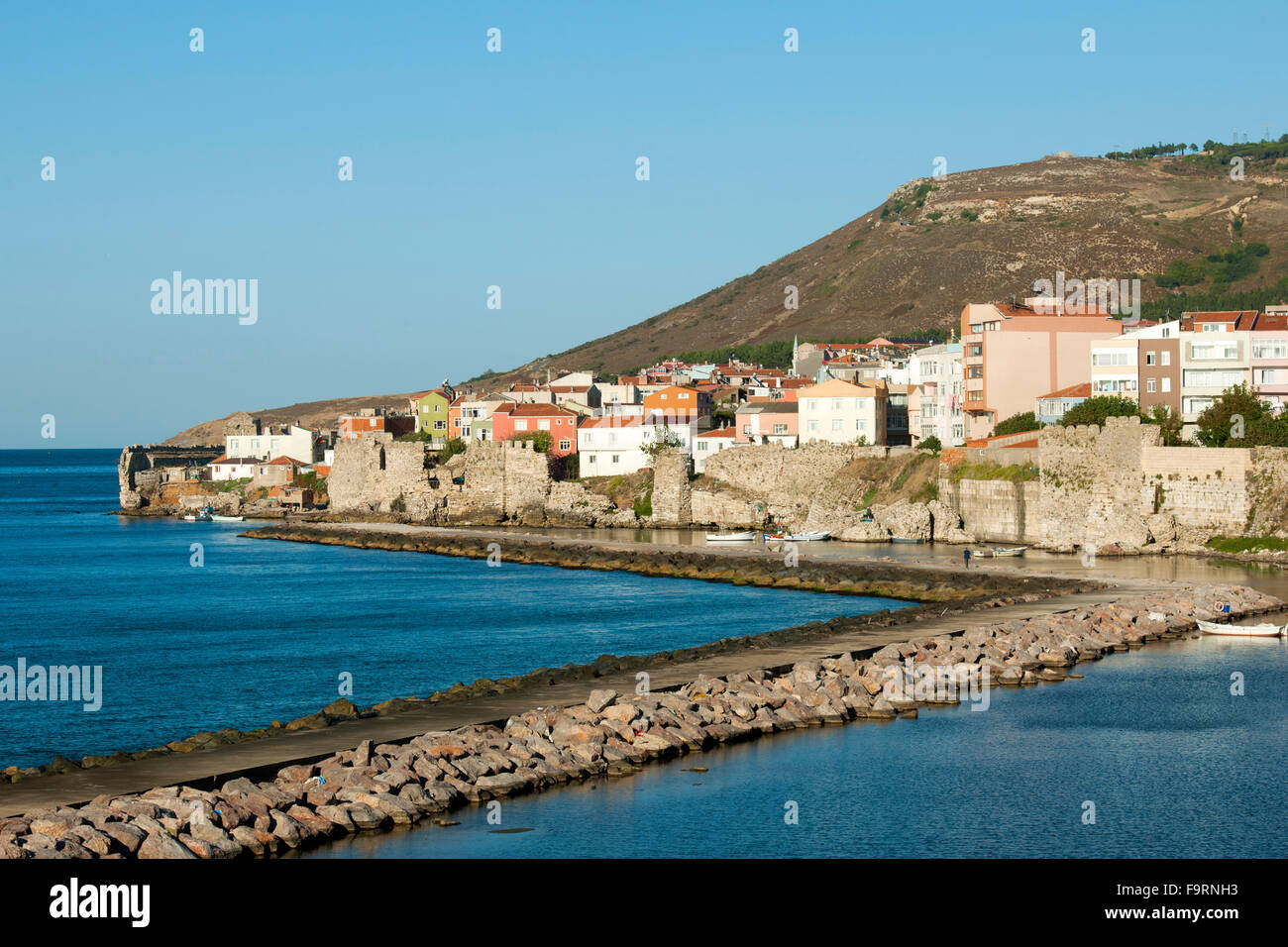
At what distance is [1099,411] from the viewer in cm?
4556

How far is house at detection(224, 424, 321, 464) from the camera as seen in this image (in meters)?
89.6

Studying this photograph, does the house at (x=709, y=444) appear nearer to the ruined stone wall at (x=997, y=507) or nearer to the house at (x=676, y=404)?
the house at (x=676, y=404)

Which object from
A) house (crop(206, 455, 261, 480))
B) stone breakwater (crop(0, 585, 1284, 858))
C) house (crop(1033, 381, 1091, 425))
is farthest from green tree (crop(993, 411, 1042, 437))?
house (crop(206, 455, 261, 480))

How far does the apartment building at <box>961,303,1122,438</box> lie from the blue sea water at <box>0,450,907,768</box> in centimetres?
1681

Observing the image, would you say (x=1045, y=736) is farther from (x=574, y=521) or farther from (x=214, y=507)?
(x=214, y=507)

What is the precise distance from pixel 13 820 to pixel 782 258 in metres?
182

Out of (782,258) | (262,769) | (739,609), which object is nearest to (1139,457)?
(739,609)

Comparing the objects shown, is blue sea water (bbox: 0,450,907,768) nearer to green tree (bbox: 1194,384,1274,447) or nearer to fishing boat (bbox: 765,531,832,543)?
fishing boat (bbox: 765,531,832,543)

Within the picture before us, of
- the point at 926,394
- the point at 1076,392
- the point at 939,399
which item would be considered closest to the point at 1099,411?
the point at 1076,392

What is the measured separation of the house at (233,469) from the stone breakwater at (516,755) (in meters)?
70.8

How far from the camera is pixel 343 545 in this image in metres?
59.8

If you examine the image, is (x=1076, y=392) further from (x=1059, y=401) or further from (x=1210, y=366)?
(x=1210, y=366)

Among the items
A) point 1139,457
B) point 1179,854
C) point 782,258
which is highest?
point 782,258

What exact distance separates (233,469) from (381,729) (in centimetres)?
7547
